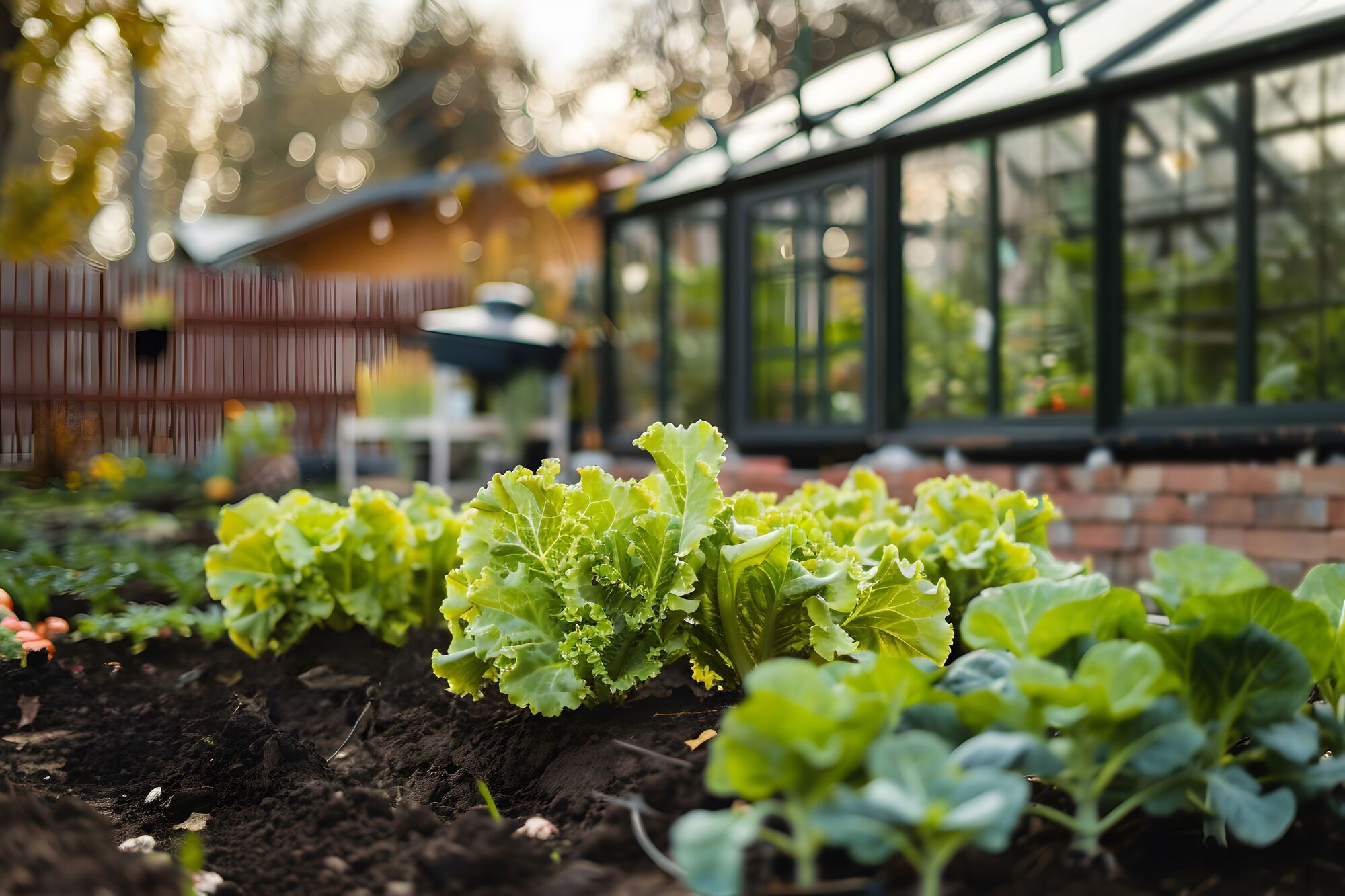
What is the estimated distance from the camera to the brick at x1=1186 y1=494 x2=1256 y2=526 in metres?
4.03

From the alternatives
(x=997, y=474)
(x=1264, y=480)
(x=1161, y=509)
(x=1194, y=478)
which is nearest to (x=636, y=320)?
(x=997, y=474)

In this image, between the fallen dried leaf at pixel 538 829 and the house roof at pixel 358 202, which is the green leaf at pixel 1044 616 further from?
the house roof at pixel 358 202

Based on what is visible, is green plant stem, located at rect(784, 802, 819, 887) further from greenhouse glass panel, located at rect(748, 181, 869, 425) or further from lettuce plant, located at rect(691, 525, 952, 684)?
greenhouse glass panel, located at rect(748, 181, 869, 425)

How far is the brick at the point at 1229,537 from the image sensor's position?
4.05 meters

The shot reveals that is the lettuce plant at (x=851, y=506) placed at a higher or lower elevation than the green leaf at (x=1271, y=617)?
higher

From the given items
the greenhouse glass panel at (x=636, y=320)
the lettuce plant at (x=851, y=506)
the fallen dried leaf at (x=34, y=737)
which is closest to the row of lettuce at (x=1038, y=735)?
the lettuce plant at (x=851, y=506)

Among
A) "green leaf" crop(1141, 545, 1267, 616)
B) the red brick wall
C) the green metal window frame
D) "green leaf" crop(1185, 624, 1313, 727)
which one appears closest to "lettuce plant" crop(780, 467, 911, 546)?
"green leaf" crop(1141, 545, 1267, 616)

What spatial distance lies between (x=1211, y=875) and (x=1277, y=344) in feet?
12.5

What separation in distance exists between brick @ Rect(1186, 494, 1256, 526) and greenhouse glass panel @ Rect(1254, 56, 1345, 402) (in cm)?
47

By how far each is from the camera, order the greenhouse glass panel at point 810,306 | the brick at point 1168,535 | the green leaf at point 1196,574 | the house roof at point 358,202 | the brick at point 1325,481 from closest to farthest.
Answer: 1. the green leaf at point 1196,574
2. the brick at point 1325,481
3. the brick at point 1168,535
4. the greenhouse glass panel at point 810,306
5. the house roof at point 358,202

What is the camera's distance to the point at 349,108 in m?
21.0

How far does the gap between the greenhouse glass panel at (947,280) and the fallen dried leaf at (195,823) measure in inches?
170

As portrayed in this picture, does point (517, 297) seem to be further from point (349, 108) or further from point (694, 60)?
point (349, 108)

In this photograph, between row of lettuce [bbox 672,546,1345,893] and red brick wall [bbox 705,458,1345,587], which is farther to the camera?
red brick wall [bbox 705,458,1345,587]
